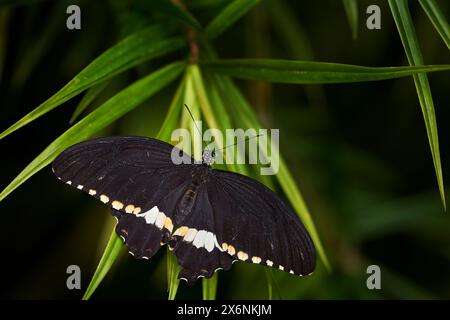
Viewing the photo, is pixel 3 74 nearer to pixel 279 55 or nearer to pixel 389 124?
pixel 279 55

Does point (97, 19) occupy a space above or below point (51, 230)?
above

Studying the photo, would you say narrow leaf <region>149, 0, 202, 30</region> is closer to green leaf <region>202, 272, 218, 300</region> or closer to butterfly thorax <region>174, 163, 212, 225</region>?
butterfly thorax <region>174, 163, 212, 225</region>

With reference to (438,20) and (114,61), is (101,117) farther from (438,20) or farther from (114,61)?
(438,20)

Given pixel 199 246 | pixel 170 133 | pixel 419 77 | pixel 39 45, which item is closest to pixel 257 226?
pixel 199 246

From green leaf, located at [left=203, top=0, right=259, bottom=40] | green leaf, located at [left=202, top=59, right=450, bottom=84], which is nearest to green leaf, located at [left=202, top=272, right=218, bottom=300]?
green leaf, located at [left=202, top=59, right=450, bottom=84]

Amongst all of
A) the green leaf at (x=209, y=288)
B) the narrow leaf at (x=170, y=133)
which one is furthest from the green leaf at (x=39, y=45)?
the green leaf at (x=209, y=288)

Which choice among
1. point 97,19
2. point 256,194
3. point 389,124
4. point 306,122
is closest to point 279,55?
point 306,122
